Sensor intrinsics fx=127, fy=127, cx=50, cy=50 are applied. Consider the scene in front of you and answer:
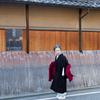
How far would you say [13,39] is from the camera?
6.53 meters

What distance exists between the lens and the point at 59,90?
4.48 meters

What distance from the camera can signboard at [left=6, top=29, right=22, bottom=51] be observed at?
21.2 feet

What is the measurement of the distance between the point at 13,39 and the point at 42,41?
1.54m

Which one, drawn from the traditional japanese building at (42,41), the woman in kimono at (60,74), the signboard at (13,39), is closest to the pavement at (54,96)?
the traditional japanese building at (42,41)

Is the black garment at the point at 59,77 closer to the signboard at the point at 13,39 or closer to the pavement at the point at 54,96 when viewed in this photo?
the pavement at the point at 54,96

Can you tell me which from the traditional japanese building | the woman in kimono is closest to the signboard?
the traditional japanese building

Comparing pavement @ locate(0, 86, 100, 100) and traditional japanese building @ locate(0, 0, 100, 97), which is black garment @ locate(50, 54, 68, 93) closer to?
pavement @ locate(0, 86, 100, 100)

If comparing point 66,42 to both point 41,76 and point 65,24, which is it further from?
point 41,76

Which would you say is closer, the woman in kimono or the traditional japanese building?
the woman in kimono

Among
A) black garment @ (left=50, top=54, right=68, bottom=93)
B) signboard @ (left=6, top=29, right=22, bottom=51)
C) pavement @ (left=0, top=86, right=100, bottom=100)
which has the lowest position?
pavement @ (left=0, top=86, right=100, bottom=100)

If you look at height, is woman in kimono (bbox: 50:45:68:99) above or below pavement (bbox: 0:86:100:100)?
above

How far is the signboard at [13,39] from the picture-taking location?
6473mm

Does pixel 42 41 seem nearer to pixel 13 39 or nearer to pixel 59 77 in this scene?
pixel 13 39

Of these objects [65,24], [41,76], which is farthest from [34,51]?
[65,24]
